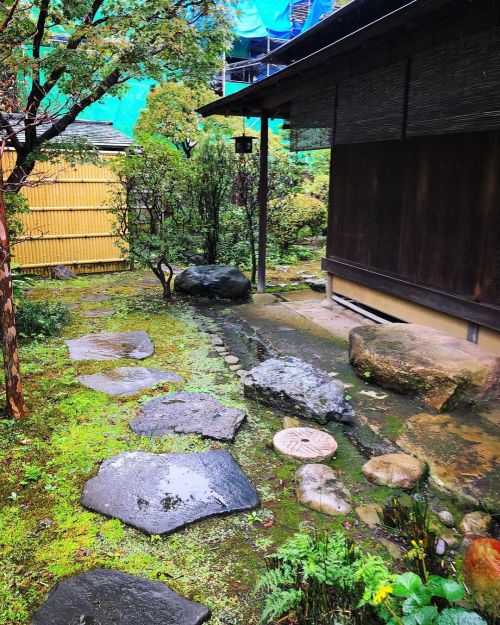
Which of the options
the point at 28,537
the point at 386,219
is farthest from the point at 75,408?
the point at 386,219

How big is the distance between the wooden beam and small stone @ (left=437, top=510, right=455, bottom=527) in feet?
8.10

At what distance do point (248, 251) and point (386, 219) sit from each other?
515 cm

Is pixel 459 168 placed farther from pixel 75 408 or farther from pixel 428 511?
pixel 75 408

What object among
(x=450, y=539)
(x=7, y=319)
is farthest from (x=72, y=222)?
(x=450, y=539)

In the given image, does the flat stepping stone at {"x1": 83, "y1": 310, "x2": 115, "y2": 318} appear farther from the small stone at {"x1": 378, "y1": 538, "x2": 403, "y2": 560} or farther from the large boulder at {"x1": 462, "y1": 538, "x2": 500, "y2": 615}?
the large boulder at {"x1": 462, "y1": 538, "x2": 500, "y2": 615}

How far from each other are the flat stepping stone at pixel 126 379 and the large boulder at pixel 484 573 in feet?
11.3

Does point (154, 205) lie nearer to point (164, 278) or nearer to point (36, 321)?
point (164, 278)

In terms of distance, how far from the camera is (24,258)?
11.1m

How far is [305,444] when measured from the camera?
4.07 metres

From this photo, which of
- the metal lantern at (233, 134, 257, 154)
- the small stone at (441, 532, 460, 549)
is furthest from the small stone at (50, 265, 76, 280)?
the small stone at (441, 532, 460, 549)

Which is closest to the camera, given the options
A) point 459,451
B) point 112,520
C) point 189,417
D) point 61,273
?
point 112,520

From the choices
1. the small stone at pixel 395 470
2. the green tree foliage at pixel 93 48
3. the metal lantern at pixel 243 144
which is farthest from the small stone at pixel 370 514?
the metal lantern at pixel 243 144

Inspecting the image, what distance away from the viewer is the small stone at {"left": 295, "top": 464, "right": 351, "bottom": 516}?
334 centimetres

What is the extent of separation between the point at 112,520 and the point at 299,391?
2086mm
